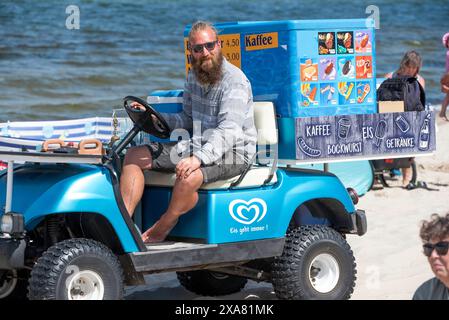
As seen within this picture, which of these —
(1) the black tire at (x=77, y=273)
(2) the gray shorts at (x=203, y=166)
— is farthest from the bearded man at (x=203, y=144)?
(1) the black tire at (x=77, y=273)

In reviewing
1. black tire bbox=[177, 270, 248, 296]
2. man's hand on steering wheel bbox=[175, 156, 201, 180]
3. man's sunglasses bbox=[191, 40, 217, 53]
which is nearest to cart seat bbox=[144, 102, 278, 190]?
man's hand on steering wheel bbox=[175, 156, 201, 180]

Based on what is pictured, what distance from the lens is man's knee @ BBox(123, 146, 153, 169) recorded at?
5820 mm

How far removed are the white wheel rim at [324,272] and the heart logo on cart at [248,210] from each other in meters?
0.56

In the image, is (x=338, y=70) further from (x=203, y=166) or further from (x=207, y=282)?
(x=207, y=282)

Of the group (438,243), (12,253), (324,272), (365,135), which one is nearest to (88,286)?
(12,253)

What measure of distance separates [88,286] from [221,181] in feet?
3.31

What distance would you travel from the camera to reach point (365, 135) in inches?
265

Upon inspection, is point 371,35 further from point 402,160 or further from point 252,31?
point 402,160

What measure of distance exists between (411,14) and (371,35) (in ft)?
114

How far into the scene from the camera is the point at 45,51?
23438mm

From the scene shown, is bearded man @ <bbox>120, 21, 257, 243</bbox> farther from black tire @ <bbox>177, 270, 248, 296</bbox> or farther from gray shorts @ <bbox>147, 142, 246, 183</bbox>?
black tire @ <bbox>177, 270, 248, 296</bbox>

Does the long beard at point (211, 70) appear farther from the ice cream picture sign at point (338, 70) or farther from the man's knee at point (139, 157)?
the ice cream picture sign at point (338, 70)

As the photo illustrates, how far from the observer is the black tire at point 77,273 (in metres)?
5.32
